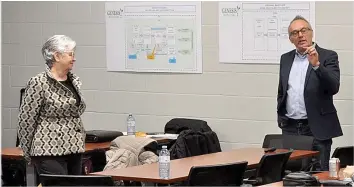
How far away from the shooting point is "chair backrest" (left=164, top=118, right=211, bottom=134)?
7637 mm

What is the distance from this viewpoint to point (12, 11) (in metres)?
8.80

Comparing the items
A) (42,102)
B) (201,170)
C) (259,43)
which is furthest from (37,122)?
(259,43)

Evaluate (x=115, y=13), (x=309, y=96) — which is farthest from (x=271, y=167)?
(x=115, y=13)

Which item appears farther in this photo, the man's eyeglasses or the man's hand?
the man's eyeglasses

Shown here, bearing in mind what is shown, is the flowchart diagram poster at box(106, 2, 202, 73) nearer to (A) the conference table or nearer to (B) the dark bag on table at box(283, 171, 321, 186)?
(A) the conference table

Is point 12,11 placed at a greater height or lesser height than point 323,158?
greater

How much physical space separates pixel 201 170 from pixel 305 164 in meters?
1.58

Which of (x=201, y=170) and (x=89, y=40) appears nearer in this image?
(x=201, y=170)

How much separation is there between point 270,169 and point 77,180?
1.52m

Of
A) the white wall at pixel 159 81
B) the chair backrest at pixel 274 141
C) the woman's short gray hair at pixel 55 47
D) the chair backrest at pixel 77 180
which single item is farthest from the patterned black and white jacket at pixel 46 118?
the white wall at pixel 159 81

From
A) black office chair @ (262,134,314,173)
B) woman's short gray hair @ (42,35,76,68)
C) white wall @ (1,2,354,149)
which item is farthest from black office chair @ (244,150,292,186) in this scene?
white wall @ (1,2,354,149)

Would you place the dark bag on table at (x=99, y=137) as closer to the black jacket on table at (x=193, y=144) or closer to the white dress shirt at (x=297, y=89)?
the black jacket on table at (x=193, y=144)

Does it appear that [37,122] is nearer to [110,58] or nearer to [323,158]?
[323,158]

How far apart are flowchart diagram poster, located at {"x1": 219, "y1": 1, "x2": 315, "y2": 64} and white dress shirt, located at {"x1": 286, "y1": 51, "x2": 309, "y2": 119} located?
71 centimetres
